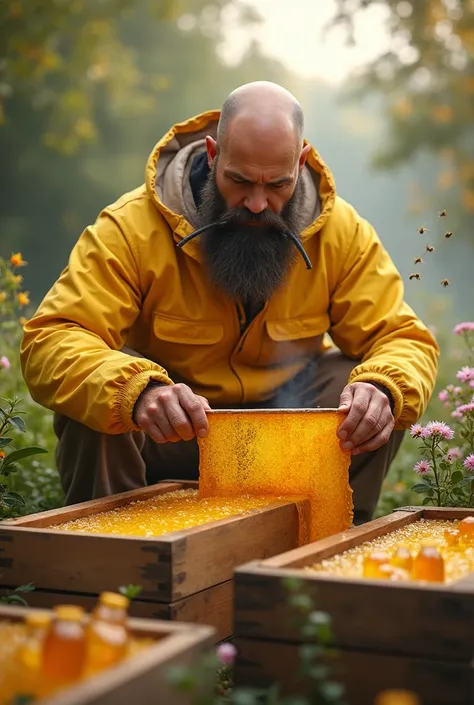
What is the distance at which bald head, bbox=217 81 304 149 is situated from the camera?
128 inches

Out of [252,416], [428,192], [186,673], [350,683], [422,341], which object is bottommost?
[350,683]

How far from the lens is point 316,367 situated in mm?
3824

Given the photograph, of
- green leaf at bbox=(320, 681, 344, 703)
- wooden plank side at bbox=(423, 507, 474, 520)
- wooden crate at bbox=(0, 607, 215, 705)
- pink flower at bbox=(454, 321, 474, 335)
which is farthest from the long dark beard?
green leaf at bbox=(320, 681, 344, 703)

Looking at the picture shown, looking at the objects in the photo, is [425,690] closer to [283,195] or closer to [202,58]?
[283,195]

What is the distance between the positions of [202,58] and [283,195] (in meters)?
8.54

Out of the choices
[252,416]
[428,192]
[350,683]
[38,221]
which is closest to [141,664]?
[350,683]

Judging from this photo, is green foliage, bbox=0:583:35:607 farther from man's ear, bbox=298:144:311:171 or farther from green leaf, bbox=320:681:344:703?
→ man's ear, bbox=298:144:311:171

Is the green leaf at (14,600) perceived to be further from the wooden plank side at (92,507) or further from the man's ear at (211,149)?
the man's ear at (211,149)

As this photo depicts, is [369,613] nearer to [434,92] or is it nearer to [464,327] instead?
[464,327]

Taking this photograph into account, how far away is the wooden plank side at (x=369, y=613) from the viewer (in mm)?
1839

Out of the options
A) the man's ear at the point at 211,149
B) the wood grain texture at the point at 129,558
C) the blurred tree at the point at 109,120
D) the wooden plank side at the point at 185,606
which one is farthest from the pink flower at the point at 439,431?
the blurred tree at the point at 109,120

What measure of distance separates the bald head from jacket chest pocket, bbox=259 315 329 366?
67 centimetres

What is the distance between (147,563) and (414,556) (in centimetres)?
65

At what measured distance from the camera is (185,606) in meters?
2.32
